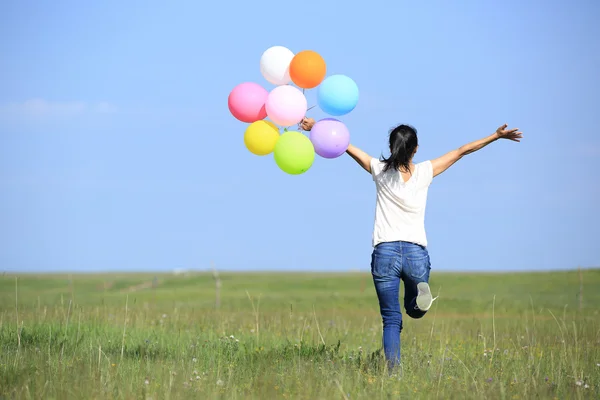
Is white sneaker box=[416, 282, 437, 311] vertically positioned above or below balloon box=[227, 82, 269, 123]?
below

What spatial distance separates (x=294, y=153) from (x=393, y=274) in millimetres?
1718

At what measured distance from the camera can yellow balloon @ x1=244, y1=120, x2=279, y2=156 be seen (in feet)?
26.6

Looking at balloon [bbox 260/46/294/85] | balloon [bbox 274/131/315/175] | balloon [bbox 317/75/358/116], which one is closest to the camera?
balloon [bbox 274/131/315/175]

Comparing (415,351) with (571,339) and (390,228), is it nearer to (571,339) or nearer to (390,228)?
(390,228)

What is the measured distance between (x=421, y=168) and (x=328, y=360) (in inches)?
87.0

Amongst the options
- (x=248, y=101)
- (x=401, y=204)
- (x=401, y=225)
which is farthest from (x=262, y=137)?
(x=401, y=225)

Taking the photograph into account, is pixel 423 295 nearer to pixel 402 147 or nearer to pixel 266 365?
pixel 402 147

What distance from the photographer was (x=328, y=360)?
24.3ft

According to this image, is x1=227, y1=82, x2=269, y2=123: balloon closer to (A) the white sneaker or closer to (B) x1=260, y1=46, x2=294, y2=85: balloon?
(B) x1=260, y1=46, x2=294, y2=85: balloon

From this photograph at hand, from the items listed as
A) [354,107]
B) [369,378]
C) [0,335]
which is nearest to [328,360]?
[369,378]

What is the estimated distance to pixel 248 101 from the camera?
8.23m

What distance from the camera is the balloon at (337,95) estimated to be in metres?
8.04

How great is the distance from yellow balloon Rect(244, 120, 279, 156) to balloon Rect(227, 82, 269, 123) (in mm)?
127

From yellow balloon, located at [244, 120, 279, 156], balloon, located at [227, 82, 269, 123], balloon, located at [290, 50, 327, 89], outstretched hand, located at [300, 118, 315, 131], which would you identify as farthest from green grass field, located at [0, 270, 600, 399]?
balloon, located at [290, 50, 327, 89]
